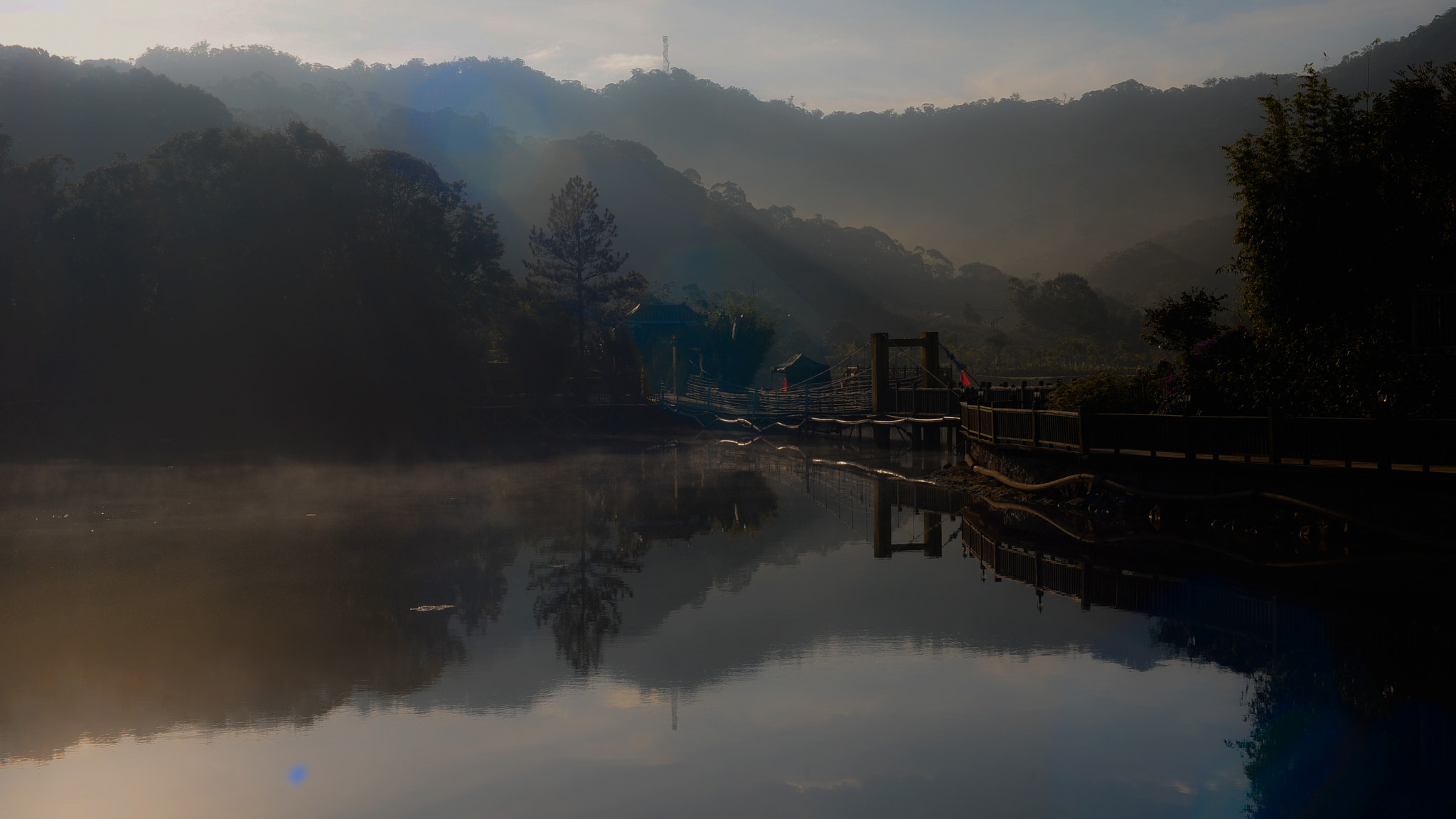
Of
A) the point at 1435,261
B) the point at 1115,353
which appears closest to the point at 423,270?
the point at 1435,261

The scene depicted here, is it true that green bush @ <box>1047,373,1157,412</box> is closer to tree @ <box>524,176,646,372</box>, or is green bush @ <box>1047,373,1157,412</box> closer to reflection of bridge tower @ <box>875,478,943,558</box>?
reflection of bridge tower @ <box>875,478,943,558</box>

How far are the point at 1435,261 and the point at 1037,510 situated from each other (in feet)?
30.8

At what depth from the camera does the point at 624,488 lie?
1192 inches

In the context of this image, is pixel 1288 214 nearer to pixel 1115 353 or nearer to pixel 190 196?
pixel 190 196

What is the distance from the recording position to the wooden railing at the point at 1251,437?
16.1 metres

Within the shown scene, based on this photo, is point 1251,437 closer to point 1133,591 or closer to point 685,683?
point 1133,591

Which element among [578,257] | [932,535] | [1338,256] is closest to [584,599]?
[932,535]

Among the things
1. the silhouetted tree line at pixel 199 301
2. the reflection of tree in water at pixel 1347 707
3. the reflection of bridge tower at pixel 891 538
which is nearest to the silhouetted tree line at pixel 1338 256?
the reflection of bridge tower at pixel 891 538

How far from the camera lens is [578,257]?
87.2 m

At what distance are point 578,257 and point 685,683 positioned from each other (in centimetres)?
7916

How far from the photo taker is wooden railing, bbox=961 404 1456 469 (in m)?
16.1

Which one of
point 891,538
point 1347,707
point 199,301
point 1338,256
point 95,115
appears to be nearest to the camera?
point 1347,707

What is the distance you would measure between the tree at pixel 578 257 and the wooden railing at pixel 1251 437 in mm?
63834

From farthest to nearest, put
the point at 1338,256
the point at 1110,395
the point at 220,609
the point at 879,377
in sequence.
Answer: the point at 879,377
the point at 1110,395
the point at 1338,256
the point at 220,609
